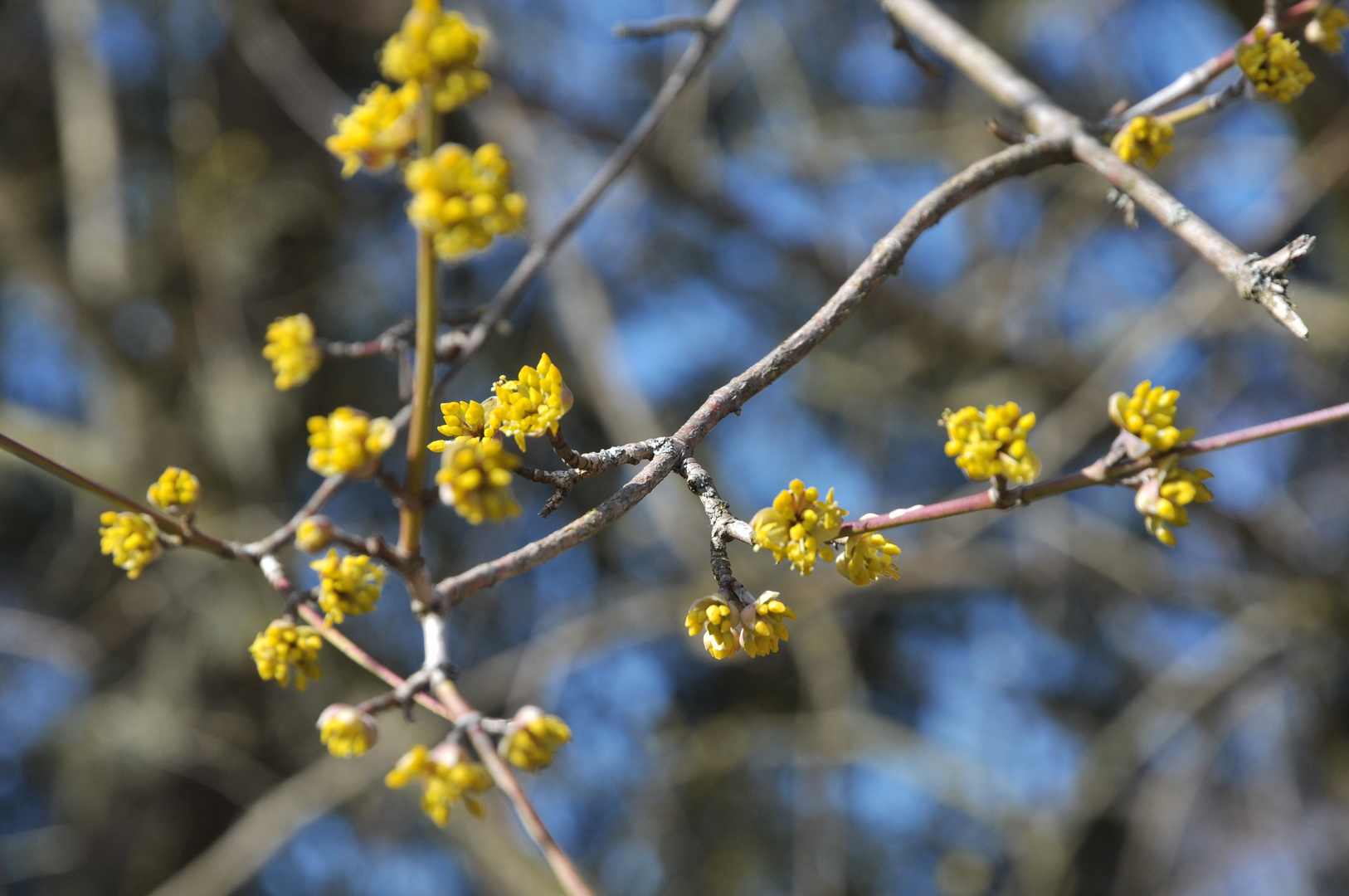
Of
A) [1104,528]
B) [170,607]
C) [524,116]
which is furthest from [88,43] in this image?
[1104,528]

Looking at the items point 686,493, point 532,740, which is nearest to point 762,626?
point 532,740

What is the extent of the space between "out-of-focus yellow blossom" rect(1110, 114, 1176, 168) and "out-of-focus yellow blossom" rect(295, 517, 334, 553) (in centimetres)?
127

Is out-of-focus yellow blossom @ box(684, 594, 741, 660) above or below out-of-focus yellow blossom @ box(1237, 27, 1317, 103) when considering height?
below

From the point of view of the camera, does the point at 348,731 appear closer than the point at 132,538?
Yes

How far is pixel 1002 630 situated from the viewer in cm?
543

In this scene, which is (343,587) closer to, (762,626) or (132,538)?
(132,538)

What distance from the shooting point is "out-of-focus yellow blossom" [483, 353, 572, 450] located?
3.66 ft

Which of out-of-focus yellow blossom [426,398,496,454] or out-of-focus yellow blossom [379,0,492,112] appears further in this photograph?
out-of-focus yellow blossom [426,398,496,454]

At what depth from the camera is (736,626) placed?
1.13 m

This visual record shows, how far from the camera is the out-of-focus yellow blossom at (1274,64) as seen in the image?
1.42 metres

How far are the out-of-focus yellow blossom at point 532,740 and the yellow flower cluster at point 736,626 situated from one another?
0.26 metres

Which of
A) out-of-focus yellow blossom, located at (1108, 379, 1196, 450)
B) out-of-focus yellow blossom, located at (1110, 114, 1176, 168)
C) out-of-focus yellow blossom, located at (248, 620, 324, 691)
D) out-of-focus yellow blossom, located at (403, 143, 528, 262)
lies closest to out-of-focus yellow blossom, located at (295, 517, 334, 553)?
out-of-focus yellow blossom, located at (248, 620, 324, 691)

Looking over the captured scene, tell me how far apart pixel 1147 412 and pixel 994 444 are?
173mm

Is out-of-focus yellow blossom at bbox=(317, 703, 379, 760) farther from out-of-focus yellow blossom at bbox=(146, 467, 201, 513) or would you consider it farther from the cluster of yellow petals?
out-of-focus yellow blossom at bbox=(146, 467, 201, 513)
